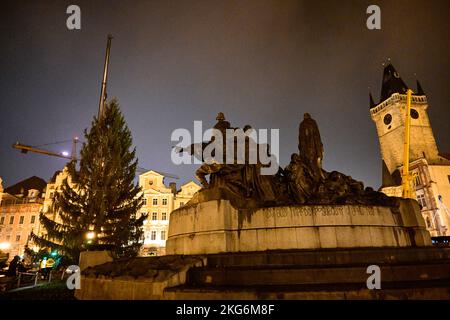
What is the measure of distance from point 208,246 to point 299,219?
265cm

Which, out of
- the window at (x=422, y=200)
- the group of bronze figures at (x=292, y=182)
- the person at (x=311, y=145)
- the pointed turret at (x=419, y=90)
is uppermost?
the pointed turret at (x=419, y=90)

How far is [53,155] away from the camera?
5344 centimetres

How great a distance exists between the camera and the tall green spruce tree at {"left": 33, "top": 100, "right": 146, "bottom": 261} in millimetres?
17781

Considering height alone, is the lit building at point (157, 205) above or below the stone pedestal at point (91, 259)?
above

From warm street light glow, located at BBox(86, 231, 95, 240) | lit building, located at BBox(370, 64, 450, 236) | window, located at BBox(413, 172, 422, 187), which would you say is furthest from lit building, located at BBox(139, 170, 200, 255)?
window, located at BBox(413, 172, 422, 187)

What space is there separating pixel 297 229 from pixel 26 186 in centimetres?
7997

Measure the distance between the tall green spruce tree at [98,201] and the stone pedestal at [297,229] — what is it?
11.4 metres

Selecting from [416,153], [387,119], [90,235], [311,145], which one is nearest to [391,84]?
[387,119]

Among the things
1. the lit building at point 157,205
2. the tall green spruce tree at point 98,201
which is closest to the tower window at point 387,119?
the lit building at point 157,205

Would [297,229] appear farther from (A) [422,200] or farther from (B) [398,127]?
(B) [398,127]

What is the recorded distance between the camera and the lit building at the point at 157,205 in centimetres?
4470

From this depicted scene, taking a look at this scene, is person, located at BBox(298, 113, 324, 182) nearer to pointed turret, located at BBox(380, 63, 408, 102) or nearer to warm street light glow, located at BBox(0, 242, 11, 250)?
warm street light glow, located at BBox(0, 242, 11, 250)

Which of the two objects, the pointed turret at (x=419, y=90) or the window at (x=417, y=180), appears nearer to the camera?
the window at (x=417, y=180)

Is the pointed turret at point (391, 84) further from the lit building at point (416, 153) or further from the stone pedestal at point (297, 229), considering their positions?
the stone pedestal at point (297, 229)
